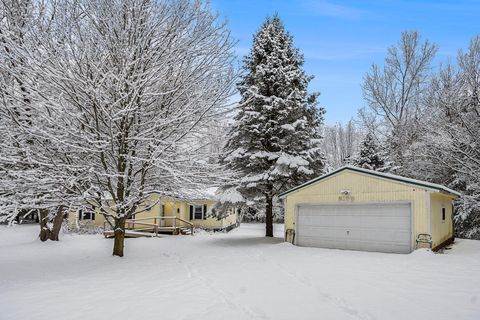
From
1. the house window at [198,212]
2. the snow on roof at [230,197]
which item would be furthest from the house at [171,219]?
the snow on roof at [230,197]

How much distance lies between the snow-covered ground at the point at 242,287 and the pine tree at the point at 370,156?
583 inches

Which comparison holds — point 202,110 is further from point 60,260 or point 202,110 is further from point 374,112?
point 374,112

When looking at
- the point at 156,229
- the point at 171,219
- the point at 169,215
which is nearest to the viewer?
the point at 156,229

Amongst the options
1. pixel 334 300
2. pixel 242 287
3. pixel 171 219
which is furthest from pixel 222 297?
pixel 171 219

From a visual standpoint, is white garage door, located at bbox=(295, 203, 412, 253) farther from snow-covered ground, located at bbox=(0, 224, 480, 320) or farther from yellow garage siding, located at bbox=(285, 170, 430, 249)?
snow-covered ground, located at bbox=(0, 224, 480, 320)

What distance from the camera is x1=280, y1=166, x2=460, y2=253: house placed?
12.4 meters

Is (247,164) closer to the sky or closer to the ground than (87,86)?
closer to the ground

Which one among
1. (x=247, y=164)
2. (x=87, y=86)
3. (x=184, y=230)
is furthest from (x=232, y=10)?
(x=184, y=230)

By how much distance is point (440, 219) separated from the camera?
556 inches

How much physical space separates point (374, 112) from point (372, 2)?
18.3 metres

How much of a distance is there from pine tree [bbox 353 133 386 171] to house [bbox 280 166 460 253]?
10532 mm

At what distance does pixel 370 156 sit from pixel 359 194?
46.4 feet

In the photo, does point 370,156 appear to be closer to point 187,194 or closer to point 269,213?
point 269,213

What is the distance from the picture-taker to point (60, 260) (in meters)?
11.0
